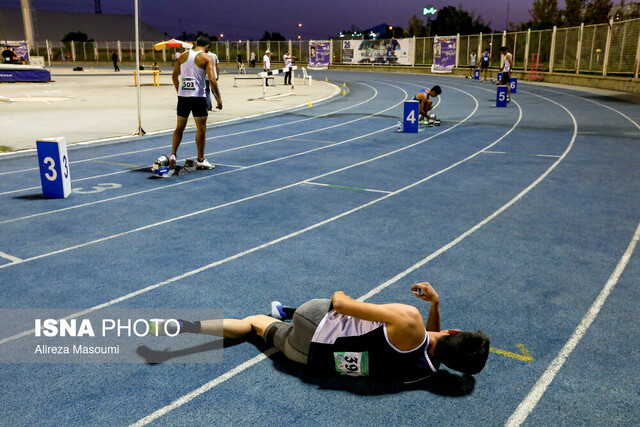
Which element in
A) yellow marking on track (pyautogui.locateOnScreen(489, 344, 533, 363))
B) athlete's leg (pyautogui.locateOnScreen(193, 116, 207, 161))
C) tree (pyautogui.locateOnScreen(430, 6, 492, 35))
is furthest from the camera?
tree (pyautogui.locateOnScreen(430, 6, 492, 35))

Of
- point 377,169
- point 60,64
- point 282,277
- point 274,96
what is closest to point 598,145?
point 377,169

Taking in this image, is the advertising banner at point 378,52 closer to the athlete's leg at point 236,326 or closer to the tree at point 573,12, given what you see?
the tree at point 573,12

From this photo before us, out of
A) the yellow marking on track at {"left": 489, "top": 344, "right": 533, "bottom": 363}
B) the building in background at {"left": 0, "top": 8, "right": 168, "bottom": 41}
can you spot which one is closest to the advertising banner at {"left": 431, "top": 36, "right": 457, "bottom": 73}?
the yellow marking on track at {"left": 489, "top": 344, "right": 533, "bottom": 363}

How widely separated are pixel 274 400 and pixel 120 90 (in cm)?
2945

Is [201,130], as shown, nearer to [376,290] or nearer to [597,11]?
[376,290]

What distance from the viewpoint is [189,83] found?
9.53 metres

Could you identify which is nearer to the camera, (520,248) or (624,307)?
(624,307)

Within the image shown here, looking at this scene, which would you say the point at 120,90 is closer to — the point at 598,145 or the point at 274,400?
the point at 598,145

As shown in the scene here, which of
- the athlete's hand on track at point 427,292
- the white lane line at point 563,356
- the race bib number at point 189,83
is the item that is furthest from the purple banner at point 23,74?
the white lane line at point 563,356

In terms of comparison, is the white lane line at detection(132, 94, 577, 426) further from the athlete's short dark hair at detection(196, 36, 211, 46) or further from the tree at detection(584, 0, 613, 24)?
the tree at detection(584, 0, 613, 24)

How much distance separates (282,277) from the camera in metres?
5.43

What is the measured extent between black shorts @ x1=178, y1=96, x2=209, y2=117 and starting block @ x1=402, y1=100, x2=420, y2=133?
681 cm

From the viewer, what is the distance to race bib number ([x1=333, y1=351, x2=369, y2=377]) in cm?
349

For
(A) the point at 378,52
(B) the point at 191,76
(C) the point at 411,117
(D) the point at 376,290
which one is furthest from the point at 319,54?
(D) the point at 376,290
